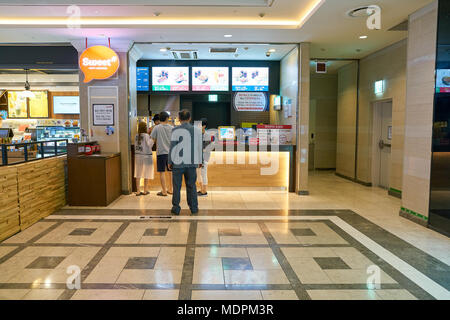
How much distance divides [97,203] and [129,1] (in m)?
3.50

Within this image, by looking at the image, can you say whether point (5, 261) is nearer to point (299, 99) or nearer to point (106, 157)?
point (106, 157)

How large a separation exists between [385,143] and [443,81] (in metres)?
3.51

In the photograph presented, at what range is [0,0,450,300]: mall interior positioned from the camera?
Answer: 3.37 meters

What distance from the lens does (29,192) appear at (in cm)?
489

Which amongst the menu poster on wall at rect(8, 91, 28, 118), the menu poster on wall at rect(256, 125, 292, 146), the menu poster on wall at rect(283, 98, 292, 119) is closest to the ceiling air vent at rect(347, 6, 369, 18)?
the menu poster on wall at rect(283, 98, 292, 119)

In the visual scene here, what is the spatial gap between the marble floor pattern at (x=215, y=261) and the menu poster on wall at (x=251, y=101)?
416cm

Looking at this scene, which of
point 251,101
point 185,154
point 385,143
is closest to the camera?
point 185,154

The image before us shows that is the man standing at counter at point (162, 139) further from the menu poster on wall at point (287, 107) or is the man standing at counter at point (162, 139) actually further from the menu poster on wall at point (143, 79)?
the menu poster on wall at point (287, 107)

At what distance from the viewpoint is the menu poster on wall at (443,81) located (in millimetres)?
4641

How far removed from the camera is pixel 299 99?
7.11 m

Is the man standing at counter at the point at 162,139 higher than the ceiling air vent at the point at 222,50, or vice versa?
the ceiling air vent at the point at 222,50

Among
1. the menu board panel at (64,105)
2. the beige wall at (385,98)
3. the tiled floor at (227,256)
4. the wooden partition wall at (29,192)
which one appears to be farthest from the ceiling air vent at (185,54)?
the beige wall at (385,98)

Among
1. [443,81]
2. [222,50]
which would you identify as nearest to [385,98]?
[443,81]

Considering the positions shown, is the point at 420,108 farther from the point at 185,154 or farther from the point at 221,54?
the point at 221,54
